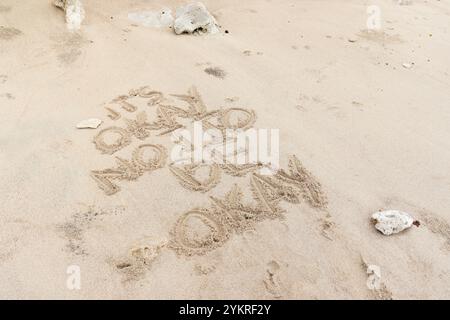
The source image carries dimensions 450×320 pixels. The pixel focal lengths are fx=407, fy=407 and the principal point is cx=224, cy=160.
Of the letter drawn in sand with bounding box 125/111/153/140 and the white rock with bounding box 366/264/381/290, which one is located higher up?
the letter drawn in sand with bounding box 125/111/153/140

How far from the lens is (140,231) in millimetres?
2541

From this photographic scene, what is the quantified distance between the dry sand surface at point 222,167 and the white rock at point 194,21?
124mm

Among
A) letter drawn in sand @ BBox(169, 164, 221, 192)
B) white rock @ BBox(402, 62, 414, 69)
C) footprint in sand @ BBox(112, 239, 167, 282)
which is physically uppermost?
white rock @ BBox(402, 62, 414, 69)

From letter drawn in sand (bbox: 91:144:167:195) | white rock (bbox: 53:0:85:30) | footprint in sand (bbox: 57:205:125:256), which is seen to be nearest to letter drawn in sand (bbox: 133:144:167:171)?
letter drawn in sand (bbox: 91:144:167:195)

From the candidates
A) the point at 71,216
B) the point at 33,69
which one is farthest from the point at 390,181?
the point at 33,69

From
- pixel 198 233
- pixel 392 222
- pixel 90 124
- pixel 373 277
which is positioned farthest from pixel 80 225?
pixel 392 222

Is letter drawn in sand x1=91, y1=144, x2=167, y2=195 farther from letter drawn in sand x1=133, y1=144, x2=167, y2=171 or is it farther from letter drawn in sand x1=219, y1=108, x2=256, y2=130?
letter drawn in sand x1=219, y1=108, x2=256, y2=130

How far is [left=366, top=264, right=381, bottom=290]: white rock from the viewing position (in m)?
2.30

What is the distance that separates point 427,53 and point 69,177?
12.9 ft

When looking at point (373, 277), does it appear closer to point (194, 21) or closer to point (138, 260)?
point (138, 260)

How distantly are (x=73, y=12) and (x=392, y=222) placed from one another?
3.76m

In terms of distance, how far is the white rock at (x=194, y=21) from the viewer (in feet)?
14.6

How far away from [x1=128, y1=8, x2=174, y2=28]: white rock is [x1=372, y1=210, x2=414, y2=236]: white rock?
320cm
